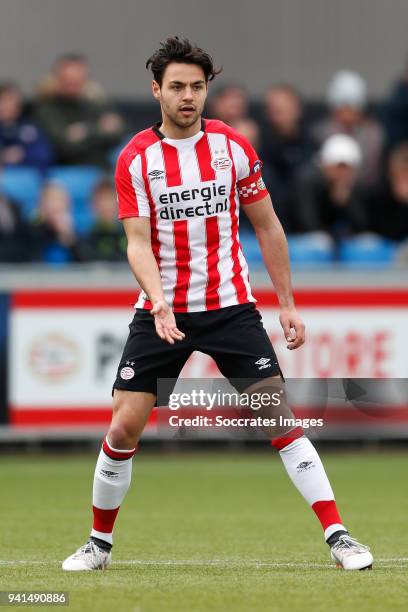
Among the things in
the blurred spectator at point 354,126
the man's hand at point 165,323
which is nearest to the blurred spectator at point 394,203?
the blurred spectator at point 354,126

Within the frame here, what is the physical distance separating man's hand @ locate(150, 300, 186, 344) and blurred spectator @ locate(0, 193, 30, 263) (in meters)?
7.22

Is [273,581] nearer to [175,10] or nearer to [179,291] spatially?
[179,291]

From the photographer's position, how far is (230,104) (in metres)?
14.8

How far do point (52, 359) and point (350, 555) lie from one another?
652cm

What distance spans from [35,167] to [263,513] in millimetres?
6461

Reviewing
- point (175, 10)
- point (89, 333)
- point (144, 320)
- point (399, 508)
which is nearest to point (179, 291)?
point (144, 320)

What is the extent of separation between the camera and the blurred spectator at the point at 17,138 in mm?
14641

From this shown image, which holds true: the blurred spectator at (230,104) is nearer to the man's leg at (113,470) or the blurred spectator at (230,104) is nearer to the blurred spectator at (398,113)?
the blurred spectator at (398,113)

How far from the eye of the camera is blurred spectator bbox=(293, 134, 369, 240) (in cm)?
1355

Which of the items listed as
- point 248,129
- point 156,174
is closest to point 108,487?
point 156,174

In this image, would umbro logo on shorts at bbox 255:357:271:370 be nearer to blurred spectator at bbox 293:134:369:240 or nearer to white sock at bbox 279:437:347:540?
white sock at bbox 279:437:347:540

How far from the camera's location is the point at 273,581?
610 centimetres

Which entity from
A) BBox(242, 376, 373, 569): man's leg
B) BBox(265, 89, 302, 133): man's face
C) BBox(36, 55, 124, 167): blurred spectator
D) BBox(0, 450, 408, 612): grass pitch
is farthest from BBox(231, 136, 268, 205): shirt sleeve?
BBox(265, 89, 302, 133): man's face

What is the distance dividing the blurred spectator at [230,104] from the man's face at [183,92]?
8.22 metres
